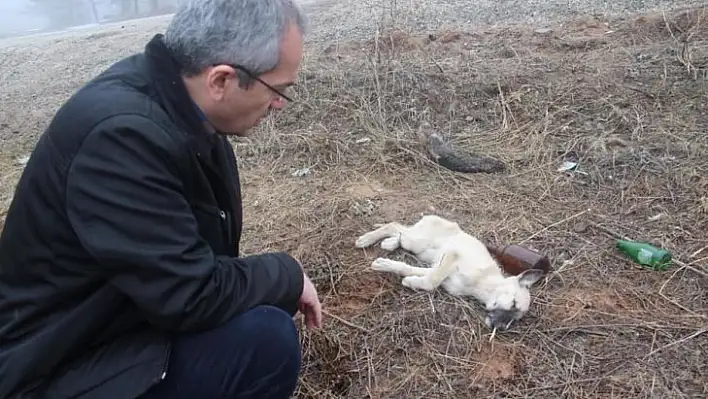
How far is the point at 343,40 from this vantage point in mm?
6641

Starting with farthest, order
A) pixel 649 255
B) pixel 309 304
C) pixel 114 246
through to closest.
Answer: pixel 649 255 → pixel 309 304 → pixel 114 246

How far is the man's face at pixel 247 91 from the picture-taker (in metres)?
1.67

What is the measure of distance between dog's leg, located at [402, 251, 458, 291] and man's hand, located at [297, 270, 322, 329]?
0.80 metres

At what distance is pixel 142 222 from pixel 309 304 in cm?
70

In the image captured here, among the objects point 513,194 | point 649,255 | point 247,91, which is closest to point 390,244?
point 513,194

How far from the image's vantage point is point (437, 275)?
2818mm

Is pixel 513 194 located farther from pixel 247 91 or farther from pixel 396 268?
pixel 247 91

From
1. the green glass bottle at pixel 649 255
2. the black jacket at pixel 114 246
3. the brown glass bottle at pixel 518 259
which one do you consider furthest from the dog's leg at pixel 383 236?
the black jacket at pixel 114 246

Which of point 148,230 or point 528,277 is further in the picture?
point 528,277

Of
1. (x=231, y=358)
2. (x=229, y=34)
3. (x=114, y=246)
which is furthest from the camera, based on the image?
(x=231, y=358)

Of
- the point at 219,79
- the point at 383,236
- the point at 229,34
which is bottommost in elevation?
the point at 383,236

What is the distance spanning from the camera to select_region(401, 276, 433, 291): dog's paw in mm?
2826

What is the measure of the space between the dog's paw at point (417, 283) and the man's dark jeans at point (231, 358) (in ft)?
3.43

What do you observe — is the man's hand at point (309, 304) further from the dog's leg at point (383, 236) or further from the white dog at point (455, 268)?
the dog's leg at point (383, 236)
